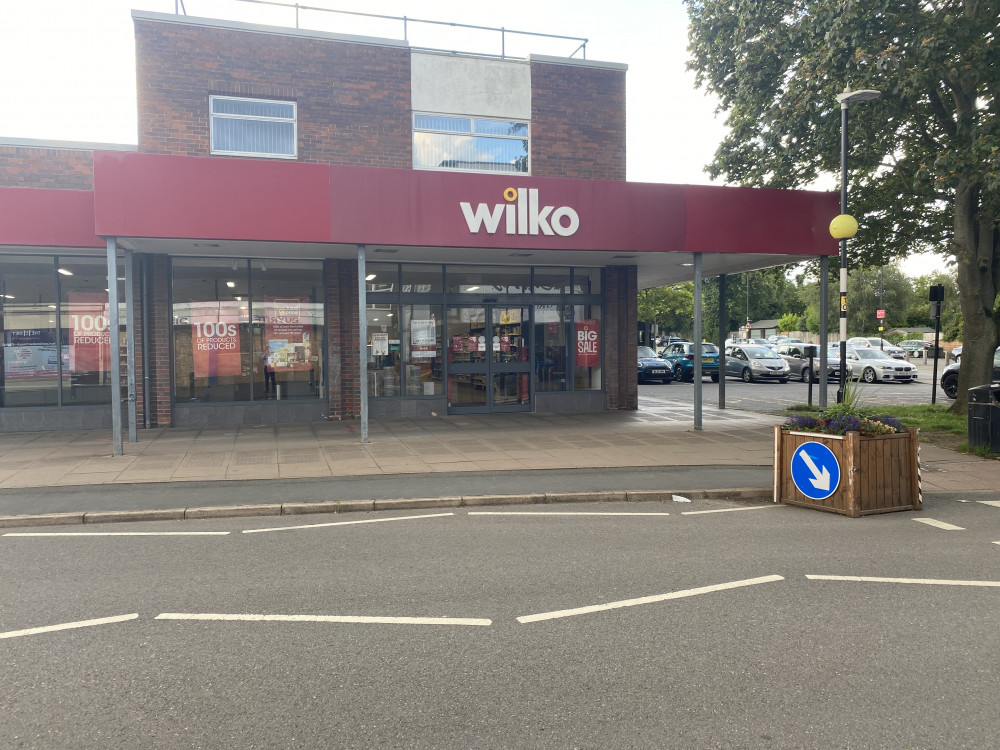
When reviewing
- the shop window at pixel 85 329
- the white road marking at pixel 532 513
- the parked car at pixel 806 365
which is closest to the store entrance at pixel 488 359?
the shop window at pixel 85 329

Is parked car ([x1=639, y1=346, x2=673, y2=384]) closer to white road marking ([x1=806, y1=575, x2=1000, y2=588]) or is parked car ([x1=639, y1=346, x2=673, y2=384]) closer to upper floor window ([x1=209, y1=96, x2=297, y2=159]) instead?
upper floor window ([x1=209, y1=96, x2=297, y2=159])

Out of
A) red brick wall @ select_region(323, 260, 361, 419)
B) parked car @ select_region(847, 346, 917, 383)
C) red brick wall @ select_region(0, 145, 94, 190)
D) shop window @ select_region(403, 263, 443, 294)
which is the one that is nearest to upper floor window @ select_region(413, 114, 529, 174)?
shop window @ select_region(403, 263, 443, 294)

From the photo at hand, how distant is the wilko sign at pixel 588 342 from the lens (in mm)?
16938

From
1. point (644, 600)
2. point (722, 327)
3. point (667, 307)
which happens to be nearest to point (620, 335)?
point (722, 327)

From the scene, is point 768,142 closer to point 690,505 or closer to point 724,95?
point 724,95

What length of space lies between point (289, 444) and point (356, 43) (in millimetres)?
8614

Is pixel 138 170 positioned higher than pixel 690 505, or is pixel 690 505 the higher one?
pixel 138 170

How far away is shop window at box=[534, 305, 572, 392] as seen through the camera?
1670 cm

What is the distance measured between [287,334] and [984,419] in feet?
41.8

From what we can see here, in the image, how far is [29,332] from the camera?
14297 mm

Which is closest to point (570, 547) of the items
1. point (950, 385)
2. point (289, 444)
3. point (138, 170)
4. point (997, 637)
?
point (997, 637)

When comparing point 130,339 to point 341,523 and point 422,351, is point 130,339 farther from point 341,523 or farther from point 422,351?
point 341,523

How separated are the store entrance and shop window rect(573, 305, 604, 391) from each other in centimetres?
119

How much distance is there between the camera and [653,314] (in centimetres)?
6084
